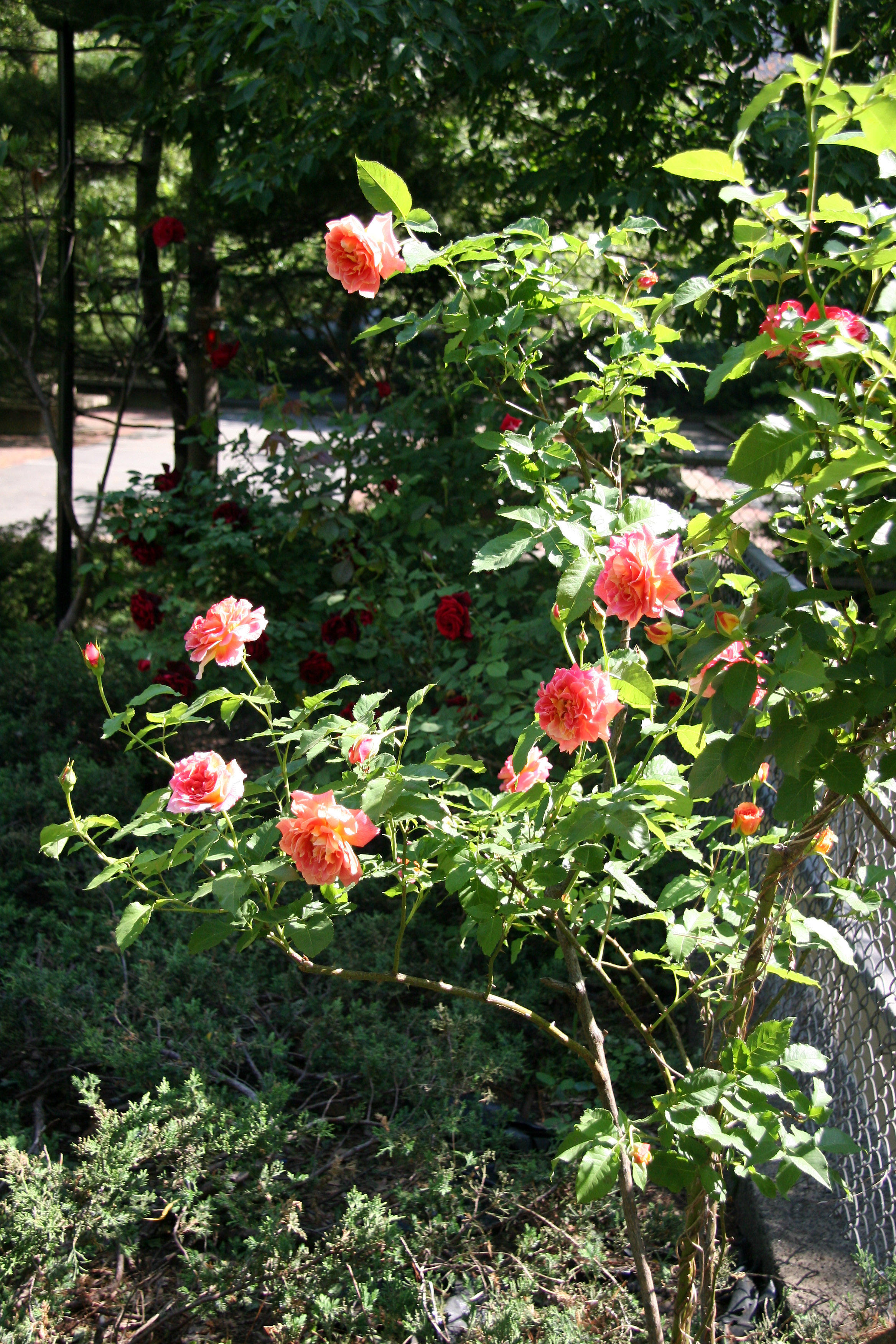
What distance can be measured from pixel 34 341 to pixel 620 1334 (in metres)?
4.26

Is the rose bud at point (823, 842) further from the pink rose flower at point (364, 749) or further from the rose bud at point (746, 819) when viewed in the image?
the pink rose flower at point (364, 749)

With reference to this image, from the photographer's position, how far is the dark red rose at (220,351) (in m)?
3.54

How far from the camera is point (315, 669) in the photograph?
2.86m

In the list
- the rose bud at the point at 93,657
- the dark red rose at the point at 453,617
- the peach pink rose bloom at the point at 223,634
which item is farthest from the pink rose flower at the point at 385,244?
the dark red rose at the point at 453,617

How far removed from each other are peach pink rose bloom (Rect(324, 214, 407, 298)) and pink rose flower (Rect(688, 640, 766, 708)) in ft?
2.00

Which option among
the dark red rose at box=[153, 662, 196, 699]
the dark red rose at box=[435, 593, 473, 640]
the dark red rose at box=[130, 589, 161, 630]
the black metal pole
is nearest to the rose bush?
the dark red rose at box=[435, 593, 473, 640]

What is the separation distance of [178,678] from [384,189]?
76.0 inches

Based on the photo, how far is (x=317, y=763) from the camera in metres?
3.35

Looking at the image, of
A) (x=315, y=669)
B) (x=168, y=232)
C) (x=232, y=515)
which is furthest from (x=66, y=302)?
(x=315, y=669)

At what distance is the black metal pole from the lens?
4.29 m

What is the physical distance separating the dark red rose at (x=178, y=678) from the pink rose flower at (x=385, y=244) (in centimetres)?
151

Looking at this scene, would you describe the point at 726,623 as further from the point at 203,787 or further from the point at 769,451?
the point at 203,787

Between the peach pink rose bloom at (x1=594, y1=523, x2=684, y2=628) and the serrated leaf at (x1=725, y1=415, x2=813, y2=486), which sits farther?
the peach pink rose bloom at (x1=594, y1=523, x2=684, y2=628)

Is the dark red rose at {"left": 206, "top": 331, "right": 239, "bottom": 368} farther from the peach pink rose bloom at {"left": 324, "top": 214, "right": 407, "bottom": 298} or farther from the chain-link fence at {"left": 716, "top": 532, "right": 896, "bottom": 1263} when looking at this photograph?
the peach pink rose bloom at {"left": 324, "top": 214, "right": 407, "bottom": 298}
